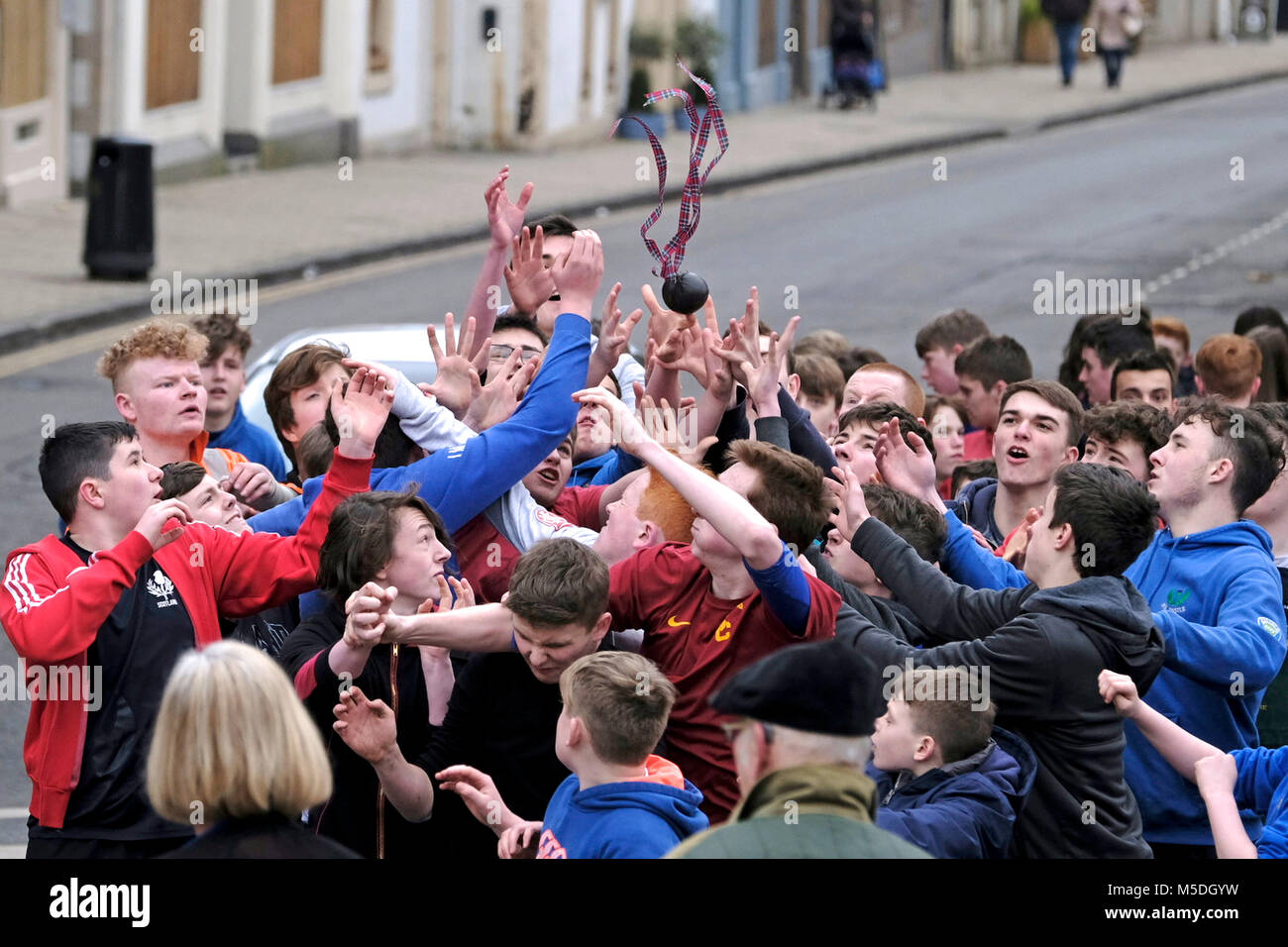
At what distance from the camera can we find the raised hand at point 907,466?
611cm

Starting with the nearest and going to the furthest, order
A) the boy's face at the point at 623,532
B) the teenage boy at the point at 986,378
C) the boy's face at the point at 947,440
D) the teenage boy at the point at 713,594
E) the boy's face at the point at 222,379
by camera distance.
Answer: the teenage boy at the point at 713,594 < the boy's face at the point at 623,532 < the boy's face at the point at 222,379 < the boy's face at the point at 947,440 < the teenage boy at the point at 986,378

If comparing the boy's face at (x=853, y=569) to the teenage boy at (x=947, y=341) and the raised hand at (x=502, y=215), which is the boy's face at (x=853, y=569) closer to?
the raised hand at (x=502, y=215)

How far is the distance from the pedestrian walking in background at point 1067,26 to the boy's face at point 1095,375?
1169 inches

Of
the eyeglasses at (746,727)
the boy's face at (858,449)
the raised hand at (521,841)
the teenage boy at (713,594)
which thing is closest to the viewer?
the eyeglasses at (746,727)

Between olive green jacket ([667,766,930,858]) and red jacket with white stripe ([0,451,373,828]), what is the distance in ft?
6.58

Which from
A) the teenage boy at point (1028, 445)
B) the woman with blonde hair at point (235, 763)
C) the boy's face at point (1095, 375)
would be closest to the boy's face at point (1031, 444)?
the teenage boy at point (1028, 445)

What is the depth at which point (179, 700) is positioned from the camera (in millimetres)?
3707

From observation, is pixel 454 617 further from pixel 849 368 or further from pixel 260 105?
pixel 260 105

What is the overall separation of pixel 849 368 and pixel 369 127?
17.9 meters

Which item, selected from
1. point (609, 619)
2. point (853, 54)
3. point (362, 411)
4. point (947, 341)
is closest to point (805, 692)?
point (609, 619)

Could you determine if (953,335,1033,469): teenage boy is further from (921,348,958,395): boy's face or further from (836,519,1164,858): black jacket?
(836,519,1164,858): black jacket

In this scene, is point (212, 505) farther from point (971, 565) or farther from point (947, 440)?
point (947, 440)

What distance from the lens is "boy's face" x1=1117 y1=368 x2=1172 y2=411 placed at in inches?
319

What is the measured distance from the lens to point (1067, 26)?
37750 mm
